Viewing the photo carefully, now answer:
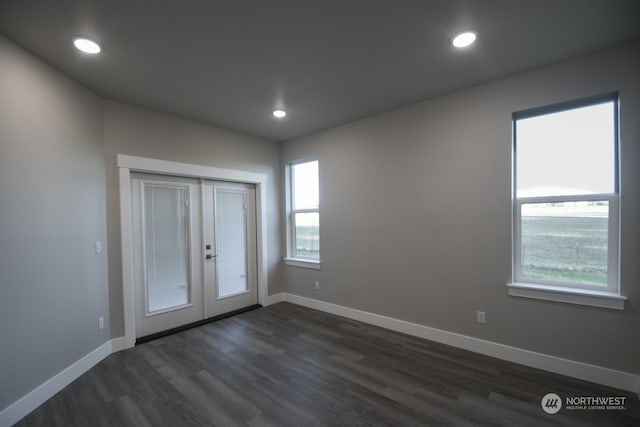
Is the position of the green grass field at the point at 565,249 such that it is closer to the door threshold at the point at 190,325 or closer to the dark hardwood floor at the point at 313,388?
the dark hardwood floor at the point at 313,388

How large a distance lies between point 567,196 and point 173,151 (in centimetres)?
426

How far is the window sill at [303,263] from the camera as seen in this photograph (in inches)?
172

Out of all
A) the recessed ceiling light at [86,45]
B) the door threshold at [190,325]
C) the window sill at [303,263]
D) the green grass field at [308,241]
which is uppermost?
the recessed ceiling light at [86,45]

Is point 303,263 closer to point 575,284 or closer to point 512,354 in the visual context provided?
point 512,354

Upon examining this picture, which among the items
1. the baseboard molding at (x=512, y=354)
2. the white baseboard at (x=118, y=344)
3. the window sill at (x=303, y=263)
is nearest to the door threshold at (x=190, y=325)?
the white baseboard at (x=118, y=344)

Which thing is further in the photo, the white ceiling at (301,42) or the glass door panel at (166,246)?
the glass door panel at (166,246)

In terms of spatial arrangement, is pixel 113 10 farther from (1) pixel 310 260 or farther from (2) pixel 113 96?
(1) pixel 310 260

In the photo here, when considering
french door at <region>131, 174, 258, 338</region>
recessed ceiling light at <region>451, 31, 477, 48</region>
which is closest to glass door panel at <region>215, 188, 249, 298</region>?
french door at <region>131, 174, 258, 338</region>

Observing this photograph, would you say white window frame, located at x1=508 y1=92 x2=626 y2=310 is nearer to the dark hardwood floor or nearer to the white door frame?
the dark hardwood floor

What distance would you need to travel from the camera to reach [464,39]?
2.12 metres

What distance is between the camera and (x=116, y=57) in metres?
2.28

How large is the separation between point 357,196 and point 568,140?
223 centimetres

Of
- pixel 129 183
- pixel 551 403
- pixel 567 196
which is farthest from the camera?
pixel 129 183

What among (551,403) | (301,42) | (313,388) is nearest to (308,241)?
(313,388)
